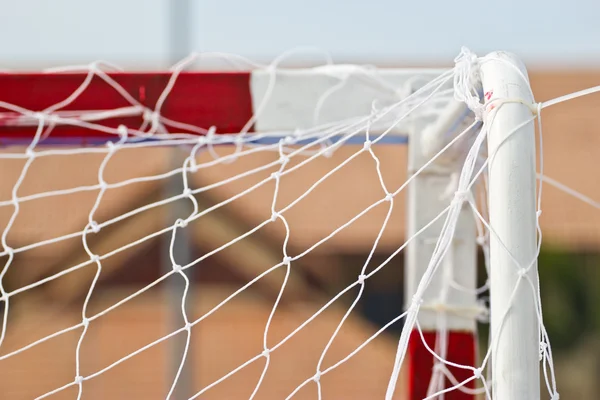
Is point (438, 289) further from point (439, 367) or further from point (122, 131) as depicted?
point (122, 131)

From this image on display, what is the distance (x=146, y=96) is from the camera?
4.45ft

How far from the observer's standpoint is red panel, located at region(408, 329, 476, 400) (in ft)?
4.38

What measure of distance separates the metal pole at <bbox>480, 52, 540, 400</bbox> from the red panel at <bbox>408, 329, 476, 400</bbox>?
494 mm

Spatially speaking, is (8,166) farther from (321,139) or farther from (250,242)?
(321,139)

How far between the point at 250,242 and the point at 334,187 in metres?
0.77

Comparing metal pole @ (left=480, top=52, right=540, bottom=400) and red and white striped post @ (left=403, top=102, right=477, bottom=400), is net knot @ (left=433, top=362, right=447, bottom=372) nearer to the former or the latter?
red and white striped post @ (left=403, top=102, right=477, bottom=400)

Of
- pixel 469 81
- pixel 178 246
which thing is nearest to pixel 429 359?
pixel 469 81

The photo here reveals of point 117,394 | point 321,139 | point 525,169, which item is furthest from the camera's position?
point 117,394

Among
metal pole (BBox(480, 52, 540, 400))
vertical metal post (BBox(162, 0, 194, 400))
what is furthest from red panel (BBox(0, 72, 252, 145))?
vertical metal post (BBox(162, 0, 194, 400))

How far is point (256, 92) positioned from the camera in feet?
4.42

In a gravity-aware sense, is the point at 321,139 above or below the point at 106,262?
above

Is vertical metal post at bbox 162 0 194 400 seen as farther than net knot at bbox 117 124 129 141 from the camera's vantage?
Yes

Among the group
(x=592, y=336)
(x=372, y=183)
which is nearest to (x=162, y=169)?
(x=372, y=183)

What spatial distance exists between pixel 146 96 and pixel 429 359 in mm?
638
